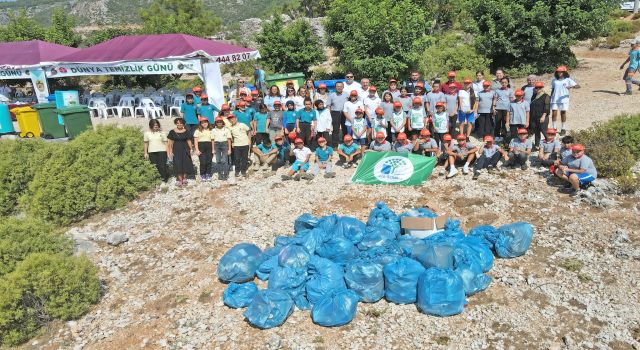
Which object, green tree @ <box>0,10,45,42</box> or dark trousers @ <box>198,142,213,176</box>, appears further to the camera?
green tree @ <box>0,10,45,42</box>

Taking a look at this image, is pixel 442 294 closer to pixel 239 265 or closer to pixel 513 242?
pixel 513 242

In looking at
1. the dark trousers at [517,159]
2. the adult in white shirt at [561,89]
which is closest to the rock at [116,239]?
the dark trousers at [517,159]

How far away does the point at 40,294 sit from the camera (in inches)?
244

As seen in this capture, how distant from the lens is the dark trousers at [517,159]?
9984 millimetres

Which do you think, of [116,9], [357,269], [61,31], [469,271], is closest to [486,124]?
[469,271]

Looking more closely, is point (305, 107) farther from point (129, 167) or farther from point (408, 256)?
point (408, 256)

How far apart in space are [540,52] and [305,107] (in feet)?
42.4

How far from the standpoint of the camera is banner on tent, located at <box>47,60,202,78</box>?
51.4ft

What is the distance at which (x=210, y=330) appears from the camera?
19.5 ft

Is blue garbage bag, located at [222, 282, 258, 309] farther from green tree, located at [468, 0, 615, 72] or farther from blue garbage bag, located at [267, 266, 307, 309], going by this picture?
green tree, located at [468, 0, 615, 72]

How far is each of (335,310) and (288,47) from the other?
1814 cm

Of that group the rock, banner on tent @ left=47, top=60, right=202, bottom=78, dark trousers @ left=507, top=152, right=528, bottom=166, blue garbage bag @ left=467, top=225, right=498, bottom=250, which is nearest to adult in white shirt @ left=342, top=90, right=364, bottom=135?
dark trousers @ left=507, top=152, right=528, bottom=166

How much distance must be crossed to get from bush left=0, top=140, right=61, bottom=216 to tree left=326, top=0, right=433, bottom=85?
434 inches

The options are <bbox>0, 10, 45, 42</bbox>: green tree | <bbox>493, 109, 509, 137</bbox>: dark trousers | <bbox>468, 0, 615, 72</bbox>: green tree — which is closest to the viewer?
<bbox>493, 109, 509, 137</bbox>: dark trousers
